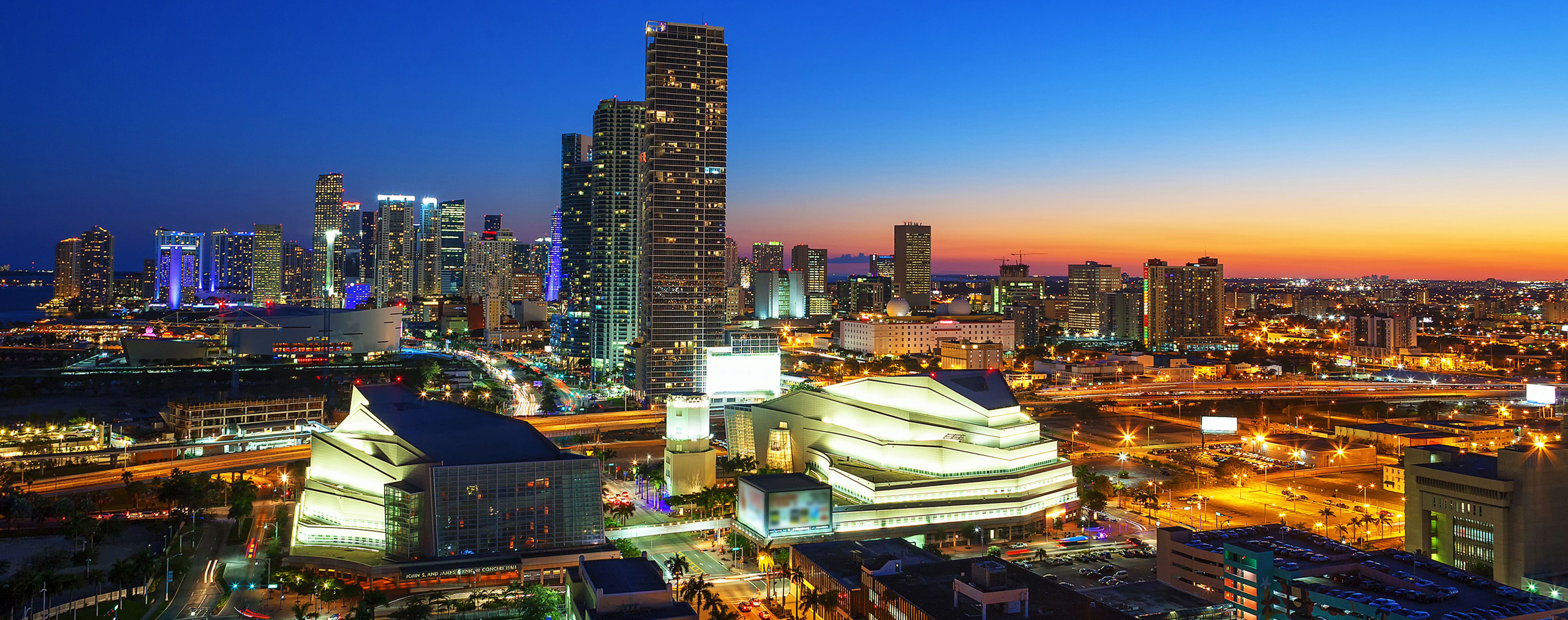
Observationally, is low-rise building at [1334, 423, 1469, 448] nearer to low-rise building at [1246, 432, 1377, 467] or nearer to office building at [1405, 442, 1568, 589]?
low-rise building at [1246, 432, 1377, 467]

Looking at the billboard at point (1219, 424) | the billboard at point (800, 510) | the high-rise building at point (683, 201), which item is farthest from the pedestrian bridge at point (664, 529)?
the billboard at point (1219, 424)

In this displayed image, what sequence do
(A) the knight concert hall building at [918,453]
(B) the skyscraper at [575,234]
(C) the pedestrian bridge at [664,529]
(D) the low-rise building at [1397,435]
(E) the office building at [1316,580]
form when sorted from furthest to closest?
1. (B) the skyscraper at [575,234]
2. (D) the low-rise building at [1397,435]
3. (A) the knight concert hall building at [918,453]
4. (C) the pedestrian bridge at [664,529]
5. (E) the office building at [1316,580]

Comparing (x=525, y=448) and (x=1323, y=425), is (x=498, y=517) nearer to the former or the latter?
(x=525, y=448)

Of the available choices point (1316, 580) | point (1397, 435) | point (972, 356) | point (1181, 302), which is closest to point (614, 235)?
point (972, 356)

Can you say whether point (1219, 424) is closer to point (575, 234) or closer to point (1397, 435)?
point (1397, 435)

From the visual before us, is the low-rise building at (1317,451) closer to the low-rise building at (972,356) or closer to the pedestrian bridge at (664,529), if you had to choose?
the pedestrian bridge at (664,529)

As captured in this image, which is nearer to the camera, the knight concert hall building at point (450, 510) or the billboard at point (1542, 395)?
the knight concert hall building at point (450, 510)

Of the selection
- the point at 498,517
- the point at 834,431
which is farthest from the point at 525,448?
the point at 834,431
